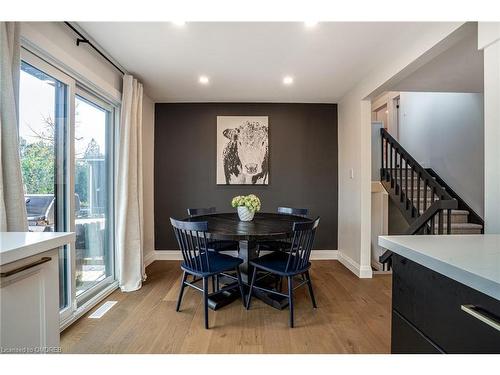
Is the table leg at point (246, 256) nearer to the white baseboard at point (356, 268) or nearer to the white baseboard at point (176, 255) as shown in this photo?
the white baseboard at point (176, 255)

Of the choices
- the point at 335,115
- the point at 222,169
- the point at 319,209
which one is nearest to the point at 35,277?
the point at 222,169

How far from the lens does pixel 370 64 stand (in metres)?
2.56

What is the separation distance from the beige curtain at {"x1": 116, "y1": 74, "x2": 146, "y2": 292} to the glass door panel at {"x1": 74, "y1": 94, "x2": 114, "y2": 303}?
0.18 metres

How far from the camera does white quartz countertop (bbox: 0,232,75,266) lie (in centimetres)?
78

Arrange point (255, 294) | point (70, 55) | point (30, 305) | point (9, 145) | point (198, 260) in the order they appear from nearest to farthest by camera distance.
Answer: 1. point (30, 305)
2. point (9, 145)
3. point (70, 55)
4. point (198, 260)
5. point (255, 294)

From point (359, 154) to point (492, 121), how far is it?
1.77 meters

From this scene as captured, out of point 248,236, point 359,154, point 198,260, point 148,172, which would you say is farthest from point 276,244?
point 148,172

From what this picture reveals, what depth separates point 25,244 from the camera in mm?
854

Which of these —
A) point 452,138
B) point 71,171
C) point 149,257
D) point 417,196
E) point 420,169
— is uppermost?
point 452,138

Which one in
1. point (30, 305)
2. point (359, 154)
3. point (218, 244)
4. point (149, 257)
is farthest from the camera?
point (149, 257)

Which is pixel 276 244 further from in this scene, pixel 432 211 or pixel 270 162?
pixel 432 211

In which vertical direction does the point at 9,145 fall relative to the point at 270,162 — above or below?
below

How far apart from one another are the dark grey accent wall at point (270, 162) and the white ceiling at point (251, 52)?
515 mm

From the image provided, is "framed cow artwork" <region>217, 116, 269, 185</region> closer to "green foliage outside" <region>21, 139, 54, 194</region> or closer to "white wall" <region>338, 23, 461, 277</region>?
"white wall" <region>338, 23, 461, 277</region>
